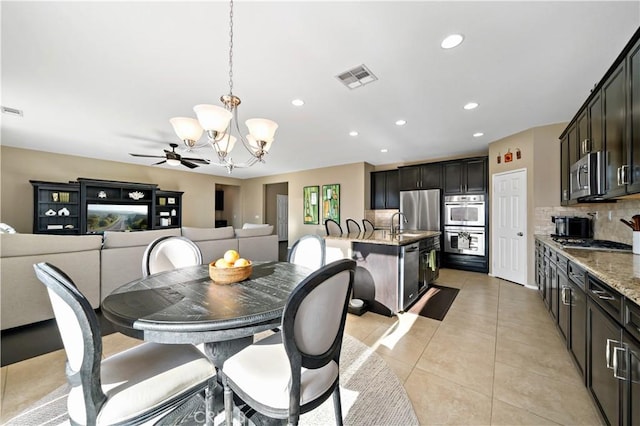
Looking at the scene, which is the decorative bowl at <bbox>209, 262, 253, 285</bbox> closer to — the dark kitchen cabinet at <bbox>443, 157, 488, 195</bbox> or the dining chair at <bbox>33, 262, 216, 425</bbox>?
the dining chair at <bbox>33, 262, 216, 425</bbox>

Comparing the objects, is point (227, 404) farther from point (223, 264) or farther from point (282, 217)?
point (282, 217)

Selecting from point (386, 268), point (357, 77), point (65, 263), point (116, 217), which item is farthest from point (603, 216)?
point (116, 217)

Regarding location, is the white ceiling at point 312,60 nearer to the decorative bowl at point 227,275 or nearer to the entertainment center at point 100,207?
the decorative bowl at point 227,275

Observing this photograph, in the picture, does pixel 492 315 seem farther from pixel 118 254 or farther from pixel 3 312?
pixel 3 312

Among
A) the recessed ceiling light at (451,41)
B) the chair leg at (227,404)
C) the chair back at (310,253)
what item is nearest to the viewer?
the chair leg at (227,404)

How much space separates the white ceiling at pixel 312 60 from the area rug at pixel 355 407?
271 cm

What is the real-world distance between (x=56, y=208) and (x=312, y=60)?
721cm

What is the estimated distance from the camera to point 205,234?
401 centimetres

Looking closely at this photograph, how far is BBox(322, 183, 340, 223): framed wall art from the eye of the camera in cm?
704

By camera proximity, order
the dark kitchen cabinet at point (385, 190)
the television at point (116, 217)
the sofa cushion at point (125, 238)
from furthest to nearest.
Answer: the dark kitchen cabinet at point (385, 190)
the television at point (116, 217)
the sofa cushion at point (125, 238)

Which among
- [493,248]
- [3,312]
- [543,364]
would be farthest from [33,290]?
[493,248]

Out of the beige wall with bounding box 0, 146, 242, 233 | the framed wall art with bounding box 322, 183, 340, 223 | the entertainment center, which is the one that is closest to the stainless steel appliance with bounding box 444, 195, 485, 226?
the framed wall art with bounding box 322, 183, 340, 223

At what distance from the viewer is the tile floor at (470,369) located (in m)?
1.53

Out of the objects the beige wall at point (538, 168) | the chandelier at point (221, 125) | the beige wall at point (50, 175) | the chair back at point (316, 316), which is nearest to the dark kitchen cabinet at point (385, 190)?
the beige wall at point (538, 168)
